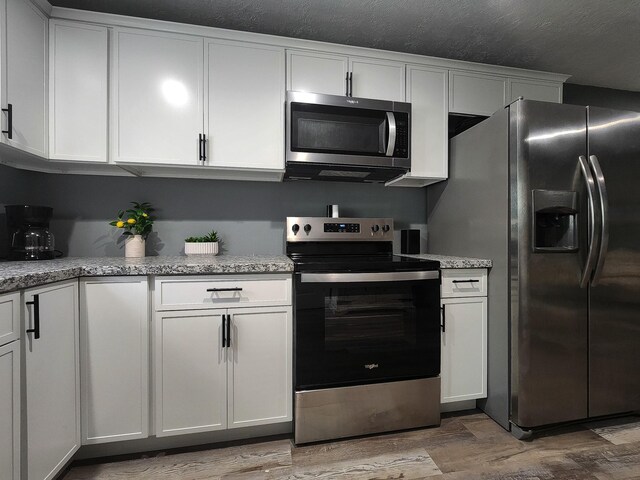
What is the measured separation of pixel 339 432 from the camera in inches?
67.7

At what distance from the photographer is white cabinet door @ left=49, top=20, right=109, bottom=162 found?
171cm

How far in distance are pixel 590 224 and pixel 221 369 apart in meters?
2.08

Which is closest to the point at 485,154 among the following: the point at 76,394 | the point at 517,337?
the point at 517,337

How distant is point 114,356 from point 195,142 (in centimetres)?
121

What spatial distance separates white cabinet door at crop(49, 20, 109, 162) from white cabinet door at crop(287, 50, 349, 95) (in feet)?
3.39

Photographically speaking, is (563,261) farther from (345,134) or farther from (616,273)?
(345,134)

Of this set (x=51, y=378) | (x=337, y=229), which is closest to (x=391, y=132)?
(x=337, y=229)

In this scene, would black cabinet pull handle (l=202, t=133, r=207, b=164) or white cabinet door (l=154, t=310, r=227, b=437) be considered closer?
white cabinet door (l=154, t=310, r=227, b=437)

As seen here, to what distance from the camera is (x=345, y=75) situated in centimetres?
205

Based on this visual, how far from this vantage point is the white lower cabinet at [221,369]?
5.21 ft

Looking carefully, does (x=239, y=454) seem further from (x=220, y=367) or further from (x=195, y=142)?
(x=195, y=142)

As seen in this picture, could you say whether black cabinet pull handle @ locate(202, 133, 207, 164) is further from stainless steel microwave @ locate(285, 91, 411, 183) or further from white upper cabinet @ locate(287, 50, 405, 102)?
white upper cabinet @ locate(287, 50, 405, 102)

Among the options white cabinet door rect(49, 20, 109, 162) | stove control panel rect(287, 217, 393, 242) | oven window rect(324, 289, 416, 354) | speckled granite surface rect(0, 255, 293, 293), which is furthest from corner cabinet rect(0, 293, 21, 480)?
stove control panel rect(287, 217, 393, 242)

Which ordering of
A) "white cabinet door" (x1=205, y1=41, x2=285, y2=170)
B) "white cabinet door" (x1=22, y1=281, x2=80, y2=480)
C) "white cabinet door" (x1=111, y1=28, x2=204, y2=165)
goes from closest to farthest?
"white cabinet door" (x1=22, y1=281, x2=80, y2=480) < "white cabinet door" (x1=111, y1=28, x2=204, y2=165) < "white cabinet door" (x1=205, y1=41, x2=285, y2=170)
